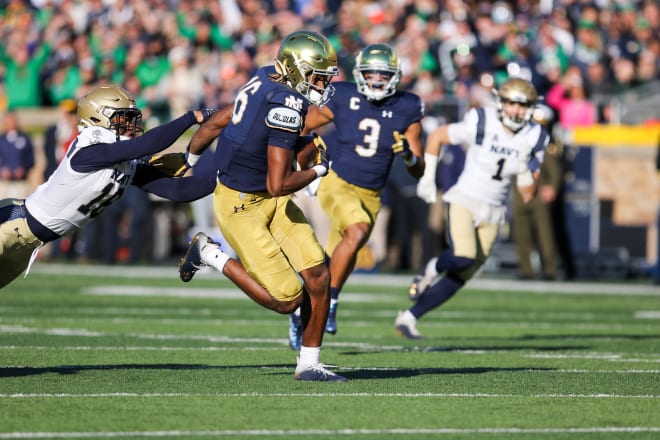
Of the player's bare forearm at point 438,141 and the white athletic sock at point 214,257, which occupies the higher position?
the player's bare forearm at point 438,141

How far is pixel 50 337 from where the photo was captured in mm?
9445

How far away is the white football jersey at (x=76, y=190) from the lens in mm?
6848

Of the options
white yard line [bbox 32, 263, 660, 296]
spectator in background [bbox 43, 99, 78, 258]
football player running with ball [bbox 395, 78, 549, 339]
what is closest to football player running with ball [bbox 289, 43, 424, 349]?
football player running with ball [bbox 395, 78, 549, 339]

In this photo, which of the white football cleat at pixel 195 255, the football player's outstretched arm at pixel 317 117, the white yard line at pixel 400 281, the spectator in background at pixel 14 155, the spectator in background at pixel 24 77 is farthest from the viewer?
the spectator in background at pixel 24 77

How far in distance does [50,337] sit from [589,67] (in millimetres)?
10584

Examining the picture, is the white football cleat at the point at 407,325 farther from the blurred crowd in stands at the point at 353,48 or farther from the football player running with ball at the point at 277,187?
the blurred crowd in stands at the point at 353,48

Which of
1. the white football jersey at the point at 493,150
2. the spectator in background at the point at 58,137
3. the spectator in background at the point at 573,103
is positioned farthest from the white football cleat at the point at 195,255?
the spectator in background at the point at 573,103

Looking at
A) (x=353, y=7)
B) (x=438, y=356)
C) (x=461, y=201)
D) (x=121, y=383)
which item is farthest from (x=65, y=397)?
(x=353, y=7)

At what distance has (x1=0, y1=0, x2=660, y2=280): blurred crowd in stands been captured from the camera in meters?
17.7

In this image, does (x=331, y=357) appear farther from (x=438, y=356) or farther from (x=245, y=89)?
(x=245, y=89)

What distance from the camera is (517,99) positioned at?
9.64 m

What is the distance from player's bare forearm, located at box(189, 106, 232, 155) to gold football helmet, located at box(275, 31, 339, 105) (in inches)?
16.0

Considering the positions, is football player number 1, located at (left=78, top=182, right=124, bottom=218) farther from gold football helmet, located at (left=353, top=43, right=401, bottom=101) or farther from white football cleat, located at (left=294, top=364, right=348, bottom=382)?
gold football helmet, located at (left=353, top=43, right=401, bottom=101)

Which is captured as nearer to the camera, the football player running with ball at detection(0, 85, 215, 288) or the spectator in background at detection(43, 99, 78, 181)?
the football player running with ball at detection(0, 85, 215, 288)
